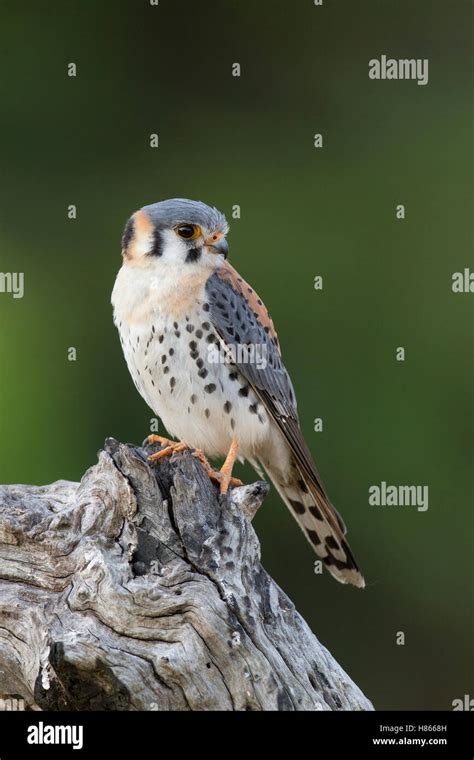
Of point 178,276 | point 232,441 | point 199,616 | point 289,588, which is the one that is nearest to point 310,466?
point 232,441

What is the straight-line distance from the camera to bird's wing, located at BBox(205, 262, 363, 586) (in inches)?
167

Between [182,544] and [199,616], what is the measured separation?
0.25 metres

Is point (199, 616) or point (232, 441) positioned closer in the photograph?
point (199, 616)

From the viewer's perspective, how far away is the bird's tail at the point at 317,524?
175 inches

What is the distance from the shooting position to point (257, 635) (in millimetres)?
3279

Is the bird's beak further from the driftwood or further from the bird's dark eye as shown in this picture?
the driftwood

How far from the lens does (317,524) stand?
449 cm

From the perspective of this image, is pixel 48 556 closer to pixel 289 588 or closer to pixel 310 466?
pixel 310 466
